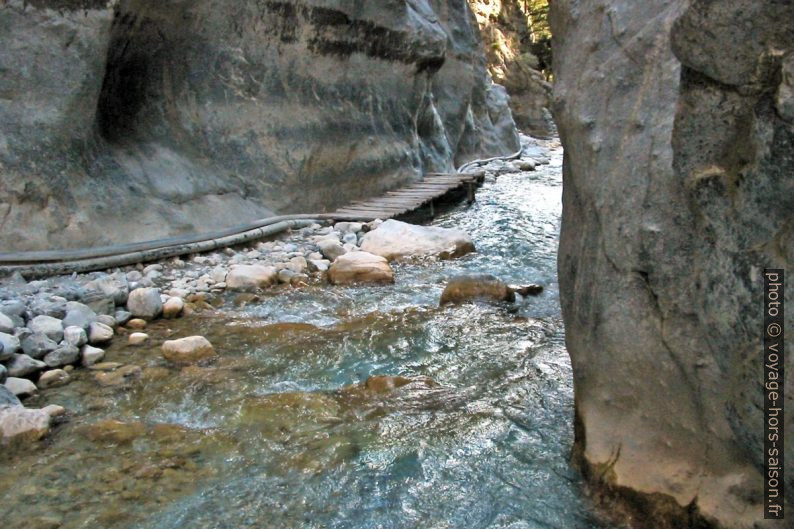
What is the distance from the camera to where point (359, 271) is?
768 centimetres

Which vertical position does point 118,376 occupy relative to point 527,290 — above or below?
below

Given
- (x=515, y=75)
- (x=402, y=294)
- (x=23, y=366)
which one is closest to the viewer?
(x=23, y=366)

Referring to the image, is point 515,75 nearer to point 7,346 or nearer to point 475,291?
point 475,291

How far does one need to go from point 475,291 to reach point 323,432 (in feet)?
9.66

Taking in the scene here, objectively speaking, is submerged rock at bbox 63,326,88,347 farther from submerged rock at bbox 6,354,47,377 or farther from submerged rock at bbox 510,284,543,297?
submerged rock at bbox 510,284,543,297

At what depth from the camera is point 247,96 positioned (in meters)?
9.48

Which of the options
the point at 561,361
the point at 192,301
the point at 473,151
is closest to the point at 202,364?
the point at 192,301

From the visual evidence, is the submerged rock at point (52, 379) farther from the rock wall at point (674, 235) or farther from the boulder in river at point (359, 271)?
the rock wall at point (674, 235)

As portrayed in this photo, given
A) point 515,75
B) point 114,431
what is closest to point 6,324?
point 114,431

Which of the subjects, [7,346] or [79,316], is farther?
[79,316]

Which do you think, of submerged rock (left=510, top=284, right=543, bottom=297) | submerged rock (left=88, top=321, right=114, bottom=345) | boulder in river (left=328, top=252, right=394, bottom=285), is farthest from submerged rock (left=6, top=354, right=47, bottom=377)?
submerged rock (left=510, top=284, right=543, bottom=297)

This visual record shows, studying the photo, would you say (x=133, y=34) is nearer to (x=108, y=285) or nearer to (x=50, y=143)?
(x=50, y=143)

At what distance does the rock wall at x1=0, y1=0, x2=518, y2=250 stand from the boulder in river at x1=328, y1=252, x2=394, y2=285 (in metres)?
1.81

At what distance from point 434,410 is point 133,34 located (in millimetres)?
5728
